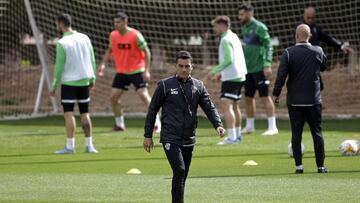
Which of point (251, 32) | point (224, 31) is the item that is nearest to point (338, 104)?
point (251, 32)

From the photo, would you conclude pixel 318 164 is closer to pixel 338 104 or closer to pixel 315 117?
pixel 315 117

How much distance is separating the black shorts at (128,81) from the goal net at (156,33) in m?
4.31

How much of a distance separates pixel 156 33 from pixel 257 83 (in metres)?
9.39

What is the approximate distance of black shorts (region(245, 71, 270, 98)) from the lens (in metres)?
20.0

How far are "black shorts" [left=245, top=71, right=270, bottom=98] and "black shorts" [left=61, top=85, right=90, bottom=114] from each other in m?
4.12

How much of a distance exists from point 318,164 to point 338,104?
1310 centimetres

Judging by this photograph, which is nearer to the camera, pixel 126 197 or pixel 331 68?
pixel 126 197

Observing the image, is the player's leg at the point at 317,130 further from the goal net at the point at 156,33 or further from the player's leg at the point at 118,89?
the goal net at the point at 156,33

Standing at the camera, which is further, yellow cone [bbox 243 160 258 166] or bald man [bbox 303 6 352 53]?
bald man [bbox 303 6 352 53]

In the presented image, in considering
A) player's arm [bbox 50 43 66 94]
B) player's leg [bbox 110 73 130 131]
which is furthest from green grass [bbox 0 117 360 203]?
player's arm [bbox 50 43 66 94]

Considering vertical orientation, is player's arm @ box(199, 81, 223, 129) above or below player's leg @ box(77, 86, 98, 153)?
above

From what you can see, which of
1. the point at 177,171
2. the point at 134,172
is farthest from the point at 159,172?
the point at 177,171

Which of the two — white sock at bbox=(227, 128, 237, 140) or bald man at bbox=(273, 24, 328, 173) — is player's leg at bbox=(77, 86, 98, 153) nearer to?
white sock at bbox=(227, 128, 237, 140)

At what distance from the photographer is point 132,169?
14.3 metres
